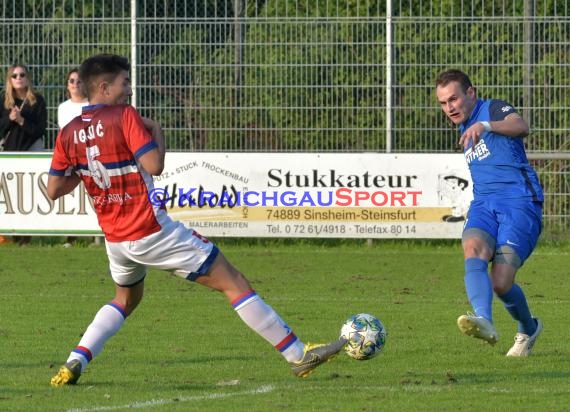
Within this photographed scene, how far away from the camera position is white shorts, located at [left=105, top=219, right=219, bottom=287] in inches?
290

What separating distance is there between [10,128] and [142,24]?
202cm

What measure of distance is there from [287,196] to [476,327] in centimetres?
900

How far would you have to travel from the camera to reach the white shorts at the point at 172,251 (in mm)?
7375

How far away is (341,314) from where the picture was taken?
11.2 meters

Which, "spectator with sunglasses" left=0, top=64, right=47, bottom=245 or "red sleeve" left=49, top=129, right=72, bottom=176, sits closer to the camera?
"red sleeve" left=49, top=129, right=72, bottom=176

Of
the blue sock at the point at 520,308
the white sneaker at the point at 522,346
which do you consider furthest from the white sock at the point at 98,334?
the white sneaker at the point at 522,346

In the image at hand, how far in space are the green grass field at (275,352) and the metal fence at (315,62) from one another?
1.71 m

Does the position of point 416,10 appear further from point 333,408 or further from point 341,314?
point 333,408

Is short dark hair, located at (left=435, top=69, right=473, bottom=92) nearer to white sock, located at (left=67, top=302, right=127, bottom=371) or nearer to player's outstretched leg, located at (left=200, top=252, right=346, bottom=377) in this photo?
player's outstretched leg, located at (left=200, top=252, right=346, bottom=377)

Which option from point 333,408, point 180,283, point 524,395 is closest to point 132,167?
point 333,408

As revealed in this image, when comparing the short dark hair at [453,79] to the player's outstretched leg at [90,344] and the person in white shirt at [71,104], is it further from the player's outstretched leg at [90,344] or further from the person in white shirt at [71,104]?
the person in white shirt at [71,104]

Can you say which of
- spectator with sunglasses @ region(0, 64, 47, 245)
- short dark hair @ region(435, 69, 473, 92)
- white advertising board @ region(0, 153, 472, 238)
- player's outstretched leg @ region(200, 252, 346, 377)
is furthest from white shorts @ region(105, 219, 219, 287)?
spectator with sunglasses @ region(0, 64, 47, 245)

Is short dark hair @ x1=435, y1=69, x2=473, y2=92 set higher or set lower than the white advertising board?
higher

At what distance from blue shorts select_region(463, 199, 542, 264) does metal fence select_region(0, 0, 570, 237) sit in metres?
8.31
